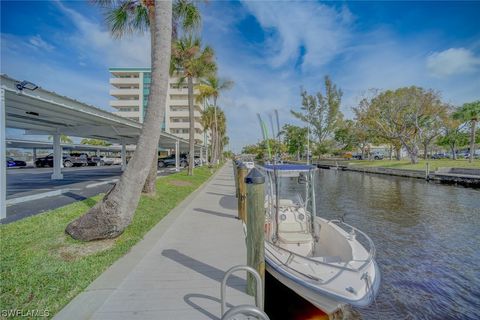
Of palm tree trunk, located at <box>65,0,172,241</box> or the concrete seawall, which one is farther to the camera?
the concrete seawall

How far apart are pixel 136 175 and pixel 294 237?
3.91 metres

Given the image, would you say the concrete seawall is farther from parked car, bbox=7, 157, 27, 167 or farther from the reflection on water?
parked car, bbox=7, 157, 27, 167

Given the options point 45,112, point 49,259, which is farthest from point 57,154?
point 49,259

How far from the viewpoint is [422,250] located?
8273mm

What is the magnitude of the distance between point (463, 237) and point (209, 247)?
996 cm

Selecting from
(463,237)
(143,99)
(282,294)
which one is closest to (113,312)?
(282,294)

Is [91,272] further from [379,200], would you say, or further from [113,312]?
[379,200]

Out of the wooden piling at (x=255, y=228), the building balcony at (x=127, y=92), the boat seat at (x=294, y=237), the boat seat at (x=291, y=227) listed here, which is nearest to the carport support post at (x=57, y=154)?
the boat seat at (x=291, y=227)

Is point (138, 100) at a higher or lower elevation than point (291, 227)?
higher

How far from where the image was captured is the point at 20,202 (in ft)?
29.7

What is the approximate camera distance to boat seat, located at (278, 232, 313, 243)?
575 centimetres

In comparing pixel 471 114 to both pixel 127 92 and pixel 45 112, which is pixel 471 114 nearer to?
pixel 45 112

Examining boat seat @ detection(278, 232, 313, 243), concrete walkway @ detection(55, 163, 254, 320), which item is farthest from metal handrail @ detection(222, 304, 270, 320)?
boat seat @ detection(278, 232, 313, 243)

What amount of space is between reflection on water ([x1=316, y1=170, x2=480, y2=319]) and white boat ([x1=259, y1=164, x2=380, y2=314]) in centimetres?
143
